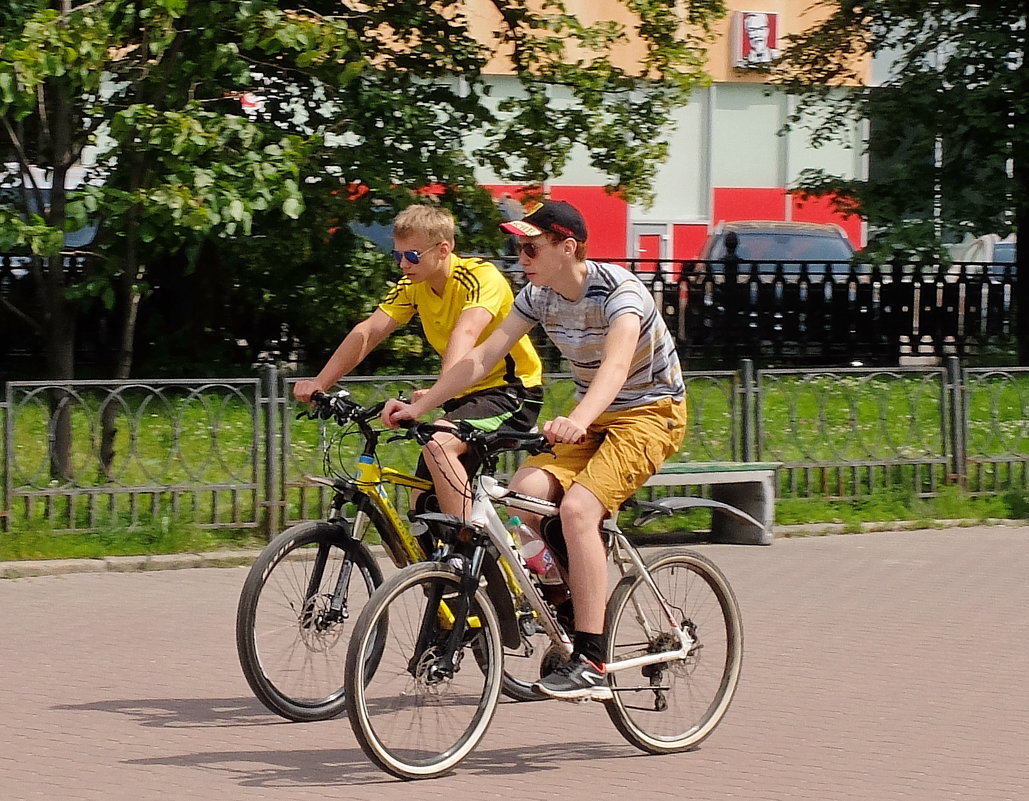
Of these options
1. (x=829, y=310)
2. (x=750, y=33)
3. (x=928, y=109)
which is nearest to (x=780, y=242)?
(x=829, y=310)

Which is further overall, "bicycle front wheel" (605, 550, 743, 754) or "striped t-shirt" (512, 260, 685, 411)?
"bicycle front wheel" (605, 550, 743, 754)

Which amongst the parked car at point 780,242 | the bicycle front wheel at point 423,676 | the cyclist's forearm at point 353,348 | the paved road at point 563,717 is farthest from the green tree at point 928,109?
the bicycle front wheel at point 423,676

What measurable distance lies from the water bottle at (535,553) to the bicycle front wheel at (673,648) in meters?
0.21

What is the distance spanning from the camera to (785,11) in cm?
3844

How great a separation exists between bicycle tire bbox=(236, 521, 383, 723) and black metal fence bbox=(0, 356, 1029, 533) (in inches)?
103

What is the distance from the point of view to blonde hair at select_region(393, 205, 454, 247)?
6527mm

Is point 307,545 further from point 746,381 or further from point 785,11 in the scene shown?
point 785,11

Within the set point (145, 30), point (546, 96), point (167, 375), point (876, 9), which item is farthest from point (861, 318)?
point (145, 30)

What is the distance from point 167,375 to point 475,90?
3.97 m

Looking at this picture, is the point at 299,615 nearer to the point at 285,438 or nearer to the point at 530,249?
the point at 530,249

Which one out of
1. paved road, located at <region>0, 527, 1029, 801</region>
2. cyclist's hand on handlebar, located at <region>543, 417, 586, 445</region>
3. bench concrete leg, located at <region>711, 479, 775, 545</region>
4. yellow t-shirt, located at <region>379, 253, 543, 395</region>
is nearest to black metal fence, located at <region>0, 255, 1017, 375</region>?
bench concrete leg, located at <region>711, 479, 775, 545</region>

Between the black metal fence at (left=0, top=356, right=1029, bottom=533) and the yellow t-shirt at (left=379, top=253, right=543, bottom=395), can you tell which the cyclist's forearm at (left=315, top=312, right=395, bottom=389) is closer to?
the yellow t-shirt at (left=379, top=253, right=543, bottom=395)

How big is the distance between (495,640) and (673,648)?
2.41 ft

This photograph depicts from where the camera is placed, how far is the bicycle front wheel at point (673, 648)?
5934 millimetres
